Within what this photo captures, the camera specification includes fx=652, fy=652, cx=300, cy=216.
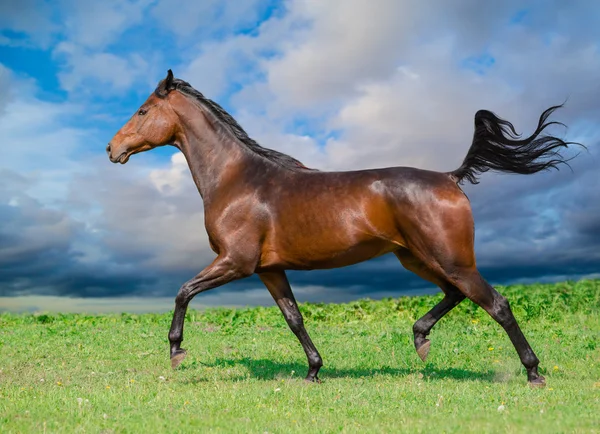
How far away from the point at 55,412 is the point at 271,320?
321 inches

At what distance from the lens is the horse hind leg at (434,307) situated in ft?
25.2

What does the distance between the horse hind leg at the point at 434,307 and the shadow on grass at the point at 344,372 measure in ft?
1.70

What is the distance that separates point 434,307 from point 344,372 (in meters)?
1.85

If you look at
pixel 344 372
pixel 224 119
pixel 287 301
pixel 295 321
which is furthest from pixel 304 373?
pixel 224 119

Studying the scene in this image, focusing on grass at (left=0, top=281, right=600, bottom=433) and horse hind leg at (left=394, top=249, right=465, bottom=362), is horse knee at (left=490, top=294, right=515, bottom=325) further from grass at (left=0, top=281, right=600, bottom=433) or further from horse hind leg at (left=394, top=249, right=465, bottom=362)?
grass at (left=0, top=281, right=600, bottom=433)

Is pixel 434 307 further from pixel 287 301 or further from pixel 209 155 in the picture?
pixel 209 155

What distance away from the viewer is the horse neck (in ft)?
25.9

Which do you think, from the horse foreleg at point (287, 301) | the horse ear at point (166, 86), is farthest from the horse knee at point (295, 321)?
the horse ear at point (166, 86)

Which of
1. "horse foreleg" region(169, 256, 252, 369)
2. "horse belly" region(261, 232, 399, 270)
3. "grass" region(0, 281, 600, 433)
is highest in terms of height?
"horse belly" region(261, 232, 399, 270)

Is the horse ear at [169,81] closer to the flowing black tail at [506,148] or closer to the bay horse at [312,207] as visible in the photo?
the bay horse at [312,207]

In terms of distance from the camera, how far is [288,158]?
26.1 feet

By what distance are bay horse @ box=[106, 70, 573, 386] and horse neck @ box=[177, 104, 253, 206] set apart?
1 cm

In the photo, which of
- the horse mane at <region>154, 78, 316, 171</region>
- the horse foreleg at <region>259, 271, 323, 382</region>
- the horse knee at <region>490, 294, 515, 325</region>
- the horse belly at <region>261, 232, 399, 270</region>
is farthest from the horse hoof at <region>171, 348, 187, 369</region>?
the horse knee at <region>490, 294, 515, 325</region>

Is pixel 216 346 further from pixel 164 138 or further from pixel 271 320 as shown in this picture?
pixel 164 138
